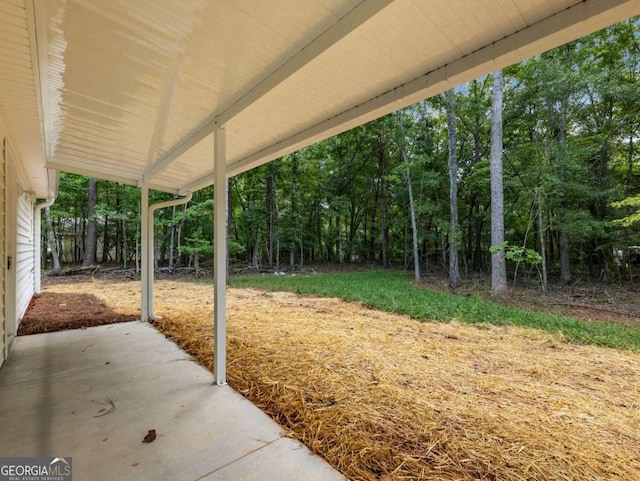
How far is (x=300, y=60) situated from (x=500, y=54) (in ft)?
3.37

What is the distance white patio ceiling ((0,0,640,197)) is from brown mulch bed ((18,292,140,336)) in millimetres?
2744

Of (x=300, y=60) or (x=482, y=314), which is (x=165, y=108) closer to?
(x=300, y=60)

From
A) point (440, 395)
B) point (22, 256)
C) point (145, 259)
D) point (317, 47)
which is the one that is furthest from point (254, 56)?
point (22, 256)

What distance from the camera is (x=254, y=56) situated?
1666 millimetres

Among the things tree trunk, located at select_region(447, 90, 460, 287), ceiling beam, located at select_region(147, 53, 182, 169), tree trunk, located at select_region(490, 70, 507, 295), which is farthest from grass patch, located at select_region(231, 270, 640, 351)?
ceiling beam, located at select_region(147, 53, 182, 169)

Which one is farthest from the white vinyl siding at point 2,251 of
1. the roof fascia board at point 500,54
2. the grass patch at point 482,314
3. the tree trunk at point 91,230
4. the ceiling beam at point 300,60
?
the tree trunk at point 91,230

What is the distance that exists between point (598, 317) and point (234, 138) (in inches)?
258

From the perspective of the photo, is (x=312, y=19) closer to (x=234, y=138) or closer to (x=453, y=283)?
(x=234, y=138)

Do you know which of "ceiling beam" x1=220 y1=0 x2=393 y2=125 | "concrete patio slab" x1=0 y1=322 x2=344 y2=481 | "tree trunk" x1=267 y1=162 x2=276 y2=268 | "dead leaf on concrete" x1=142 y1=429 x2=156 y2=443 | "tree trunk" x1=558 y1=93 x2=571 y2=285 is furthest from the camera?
"tree trunk" x1=267 y1=162 x2=276 y2=268

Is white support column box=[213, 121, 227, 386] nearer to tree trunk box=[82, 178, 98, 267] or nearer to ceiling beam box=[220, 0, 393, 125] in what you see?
ceiling beam box=[220, 0, 393, 125]

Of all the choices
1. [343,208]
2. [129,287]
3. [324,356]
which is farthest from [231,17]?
[343,208]

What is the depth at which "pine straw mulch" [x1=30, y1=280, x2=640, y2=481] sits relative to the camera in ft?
5.08

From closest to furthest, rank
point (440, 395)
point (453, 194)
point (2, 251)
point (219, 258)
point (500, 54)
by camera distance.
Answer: point (500, 54), point (440, 395), point (219, 258), point (2, 251), point (453, 194)

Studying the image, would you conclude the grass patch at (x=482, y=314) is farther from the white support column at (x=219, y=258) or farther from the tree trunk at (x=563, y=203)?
the tree trunk at (x=563, y=203)
